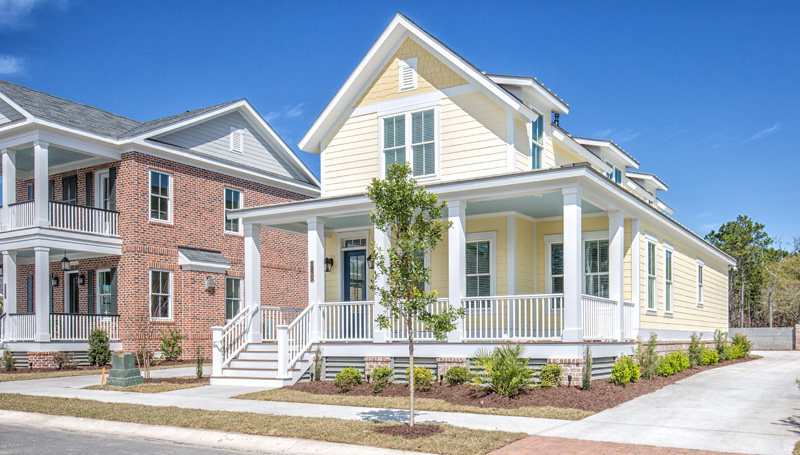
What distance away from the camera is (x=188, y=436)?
10.5 m

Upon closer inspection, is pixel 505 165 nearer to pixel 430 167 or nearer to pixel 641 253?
pixel 430 167

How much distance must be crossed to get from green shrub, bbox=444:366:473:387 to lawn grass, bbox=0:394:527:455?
13.0 ft

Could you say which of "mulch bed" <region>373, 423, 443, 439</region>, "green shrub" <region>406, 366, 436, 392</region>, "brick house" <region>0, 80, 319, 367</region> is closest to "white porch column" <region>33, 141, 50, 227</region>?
"brick house" <region>0, 80, 319, 367</region>

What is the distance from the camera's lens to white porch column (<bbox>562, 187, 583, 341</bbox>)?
45.4 ft

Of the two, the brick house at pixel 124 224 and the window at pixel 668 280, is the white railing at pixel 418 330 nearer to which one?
the window at pixel 668 280

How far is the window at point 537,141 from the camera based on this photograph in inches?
704

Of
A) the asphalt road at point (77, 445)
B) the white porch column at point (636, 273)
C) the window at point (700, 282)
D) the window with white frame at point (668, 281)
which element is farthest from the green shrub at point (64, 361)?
the window at point (700, 282)

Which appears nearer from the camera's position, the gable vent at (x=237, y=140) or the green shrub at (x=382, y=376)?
the green shrub at (x=382, y=376)

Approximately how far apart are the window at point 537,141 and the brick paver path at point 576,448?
371 inches

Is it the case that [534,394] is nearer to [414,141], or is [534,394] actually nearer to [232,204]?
[414,141]

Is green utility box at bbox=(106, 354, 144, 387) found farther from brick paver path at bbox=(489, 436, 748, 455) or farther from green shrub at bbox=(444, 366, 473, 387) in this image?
brick paver path at bbox=(489, 436, 748, 455)

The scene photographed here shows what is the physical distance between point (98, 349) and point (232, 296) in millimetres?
5831

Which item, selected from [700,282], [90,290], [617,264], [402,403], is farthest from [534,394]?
[90,290]

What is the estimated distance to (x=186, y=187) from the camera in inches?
1009
